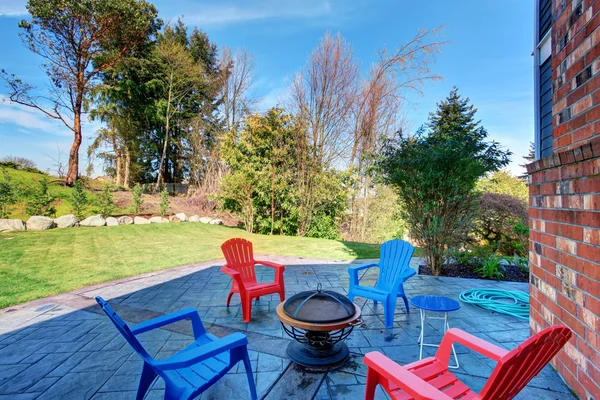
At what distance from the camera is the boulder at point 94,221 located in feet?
30.6

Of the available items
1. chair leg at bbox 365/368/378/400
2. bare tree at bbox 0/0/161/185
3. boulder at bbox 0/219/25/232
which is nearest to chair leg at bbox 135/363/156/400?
chair leg at bbox 365/368/378/400

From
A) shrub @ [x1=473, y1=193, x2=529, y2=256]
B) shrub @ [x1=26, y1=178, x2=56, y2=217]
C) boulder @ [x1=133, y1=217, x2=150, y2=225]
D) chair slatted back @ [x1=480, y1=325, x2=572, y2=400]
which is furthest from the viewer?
boulder @ [x1=133, y1=217, x2=150, y2=225]

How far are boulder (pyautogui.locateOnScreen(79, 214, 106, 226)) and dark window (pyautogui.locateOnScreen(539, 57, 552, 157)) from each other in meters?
11.1

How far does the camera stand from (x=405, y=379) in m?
1.25

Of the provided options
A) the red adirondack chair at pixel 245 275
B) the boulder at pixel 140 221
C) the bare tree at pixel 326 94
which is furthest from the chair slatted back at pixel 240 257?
the boulder at pixel 140 221

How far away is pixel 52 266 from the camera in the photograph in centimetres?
525

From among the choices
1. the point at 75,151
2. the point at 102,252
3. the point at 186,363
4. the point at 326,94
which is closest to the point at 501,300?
the point at 186,363

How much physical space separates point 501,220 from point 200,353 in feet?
A: 24.9

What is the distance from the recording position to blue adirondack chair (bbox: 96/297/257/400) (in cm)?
144

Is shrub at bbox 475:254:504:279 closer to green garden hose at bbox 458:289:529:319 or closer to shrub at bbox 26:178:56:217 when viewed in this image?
green garden hose at bbox 458:289:529:319

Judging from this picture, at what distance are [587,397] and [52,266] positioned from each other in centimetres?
699

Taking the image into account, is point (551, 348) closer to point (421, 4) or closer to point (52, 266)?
point (52, 266)

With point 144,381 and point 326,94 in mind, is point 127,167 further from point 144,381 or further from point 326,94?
point 144,381

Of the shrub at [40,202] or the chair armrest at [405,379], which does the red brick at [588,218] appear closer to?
the chair armrest at [405,379]
